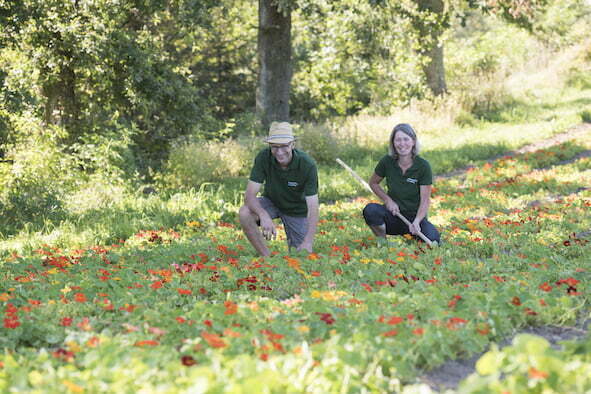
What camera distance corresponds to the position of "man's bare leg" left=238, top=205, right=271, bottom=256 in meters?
6.96

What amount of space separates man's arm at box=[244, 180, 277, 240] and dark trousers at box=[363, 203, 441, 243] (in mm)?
1251

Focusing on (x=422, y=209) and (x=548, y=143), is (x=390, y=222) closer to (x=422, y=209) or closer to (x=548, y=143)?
(x=422, y=209)

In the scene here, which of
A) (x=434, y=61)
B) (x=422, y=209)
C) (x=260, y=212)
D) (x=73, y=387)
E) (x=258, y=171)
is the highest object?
(x=434, y=61)

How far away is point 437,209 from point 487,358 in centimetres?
735

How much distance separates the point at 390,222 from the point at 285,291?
263 centimetres

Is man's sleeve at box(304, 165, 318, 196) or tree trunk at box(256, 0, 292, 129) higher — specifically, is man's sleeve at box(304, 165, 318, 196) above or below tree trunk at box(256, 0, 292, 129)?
below

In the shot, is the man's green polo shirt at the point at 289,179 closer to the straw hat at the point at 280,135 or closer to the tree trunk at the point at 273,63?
the straw hat at the point at 280,135

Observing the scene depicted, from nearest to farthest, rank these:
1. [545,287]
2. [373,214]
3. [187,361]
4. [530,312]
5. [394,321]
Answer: [187,361] < [394,321] < [530,312] < [545,287] < [373,214]

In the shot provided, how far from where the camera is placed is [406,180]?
7.52 meters

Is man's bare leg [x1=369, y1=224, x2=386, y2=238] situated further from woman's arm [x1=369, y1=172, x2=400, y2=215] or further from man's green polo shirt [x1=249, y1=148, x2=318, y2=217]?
man's green polo shirt [x1=249, y1=148, x2=318, y2=217]

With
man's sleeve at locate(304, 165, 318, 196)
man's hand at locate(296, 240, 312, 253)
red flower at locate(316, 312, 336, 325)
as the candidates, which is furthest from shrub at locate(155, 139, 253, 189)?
red flower at locate(316, 312, 336, 325)

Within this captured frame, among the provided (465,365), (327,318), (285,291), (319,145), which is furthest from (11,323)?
(319,145)

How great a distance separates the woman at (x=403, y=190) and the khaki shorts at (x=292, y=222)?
74 centimetres

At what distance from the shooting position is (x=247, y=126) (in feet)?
55.3
